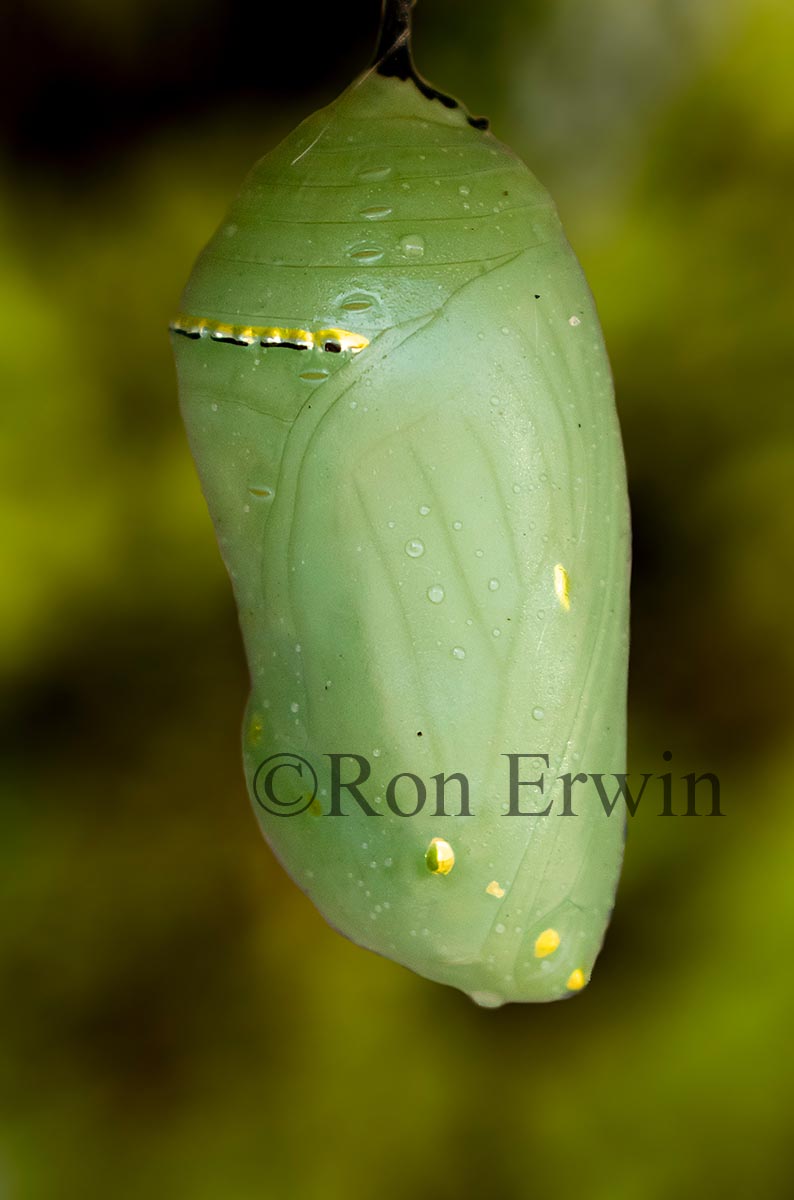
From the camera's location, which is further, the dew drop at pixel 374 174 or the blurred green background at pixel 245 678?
the blurred green background at pixel 245 678

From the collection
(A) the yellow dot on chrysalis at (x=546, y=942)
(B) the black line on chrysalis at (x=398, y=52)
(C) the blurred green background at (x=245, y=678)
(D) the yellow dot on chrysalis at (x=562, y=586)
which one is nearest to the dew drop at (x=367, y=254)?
(B) the black line on chrysalis at (x=398, y=52)

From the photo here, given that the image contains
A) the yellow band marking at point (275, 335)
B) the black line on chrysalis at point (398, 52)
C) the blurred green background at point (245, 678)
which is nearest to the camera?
the yellow band marking at point (275, 335)

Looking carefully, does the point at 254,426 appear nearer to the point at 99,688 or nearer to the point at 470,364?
the point at 470,364

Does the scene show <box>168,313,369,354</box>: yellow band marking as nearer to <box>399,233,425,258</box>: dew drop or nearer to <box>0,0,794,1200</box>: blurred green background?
<box>399,233,425,258</box>: dew drop

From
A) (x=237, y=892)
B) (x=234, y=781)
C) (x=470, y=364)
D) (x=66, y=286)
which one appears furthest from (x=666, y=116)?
(x=237, y=892)

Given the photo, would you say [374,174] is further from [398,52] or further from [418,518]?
[418,518]

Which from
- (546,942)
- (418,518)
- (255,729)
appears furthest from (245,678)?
(418,518)

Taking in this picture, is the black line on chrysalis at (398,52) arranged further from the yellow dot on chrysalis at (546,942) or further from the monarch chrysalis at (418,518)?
the yellow dot on chrysalis at (546,942)
